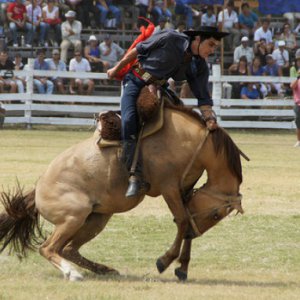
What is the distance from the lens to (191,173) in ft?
27.1

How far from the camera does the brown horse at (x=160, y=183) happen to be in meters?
8.20

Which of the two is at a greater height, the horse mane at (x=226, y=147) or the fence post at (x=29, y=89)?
the horse mane at (x=226, y=147)

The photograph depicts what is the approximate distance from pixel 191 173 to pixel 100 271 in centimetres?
119

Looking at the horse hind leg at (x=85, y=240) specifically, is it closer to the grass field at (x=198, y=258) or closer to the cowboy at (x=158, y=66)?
the grass field at (x=198, y=258)

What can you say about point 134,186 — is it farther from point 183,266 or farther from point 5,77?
point 5,77

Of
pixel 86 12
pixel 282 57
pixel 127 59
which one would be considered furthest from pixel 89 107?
pixel 127 59

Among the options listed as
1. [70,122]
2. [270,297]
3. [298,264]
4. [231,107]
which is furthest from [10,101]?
[270,297]

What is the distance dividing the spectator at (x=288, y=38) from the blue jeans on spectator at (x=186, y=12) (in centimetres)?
286

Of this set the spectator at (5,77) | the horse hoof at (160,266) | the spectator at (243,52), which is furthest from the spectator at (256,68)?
the horse hoof at (160,266)

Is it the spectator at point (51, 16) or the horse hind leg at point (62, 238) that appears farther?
the spectator at point (51, 16)

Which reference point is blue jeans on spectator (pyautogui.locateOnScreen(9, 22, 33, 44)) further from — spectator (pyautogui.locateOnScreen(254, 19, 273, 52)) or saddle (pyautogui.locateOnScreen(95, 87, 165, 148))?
saddle (pyautogui.locateOnScreen(95, 87, 165, 148))

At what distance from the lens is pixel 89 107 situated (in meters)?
26.0

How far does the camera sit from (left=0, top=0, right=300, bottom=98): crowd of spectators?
87.2 ft

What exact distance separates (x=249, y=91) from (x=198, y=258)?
17571 mm
